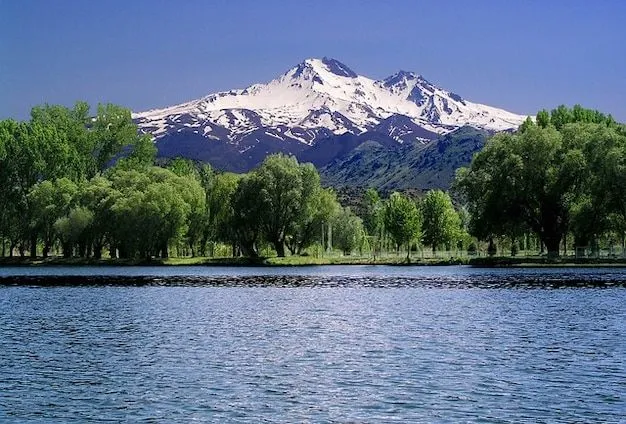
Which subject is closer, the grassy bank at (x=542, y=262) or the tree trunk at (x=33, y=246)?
the grassy bank at (x=542, y=262)

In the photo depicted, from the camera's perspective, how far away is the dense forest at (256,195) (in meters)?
108

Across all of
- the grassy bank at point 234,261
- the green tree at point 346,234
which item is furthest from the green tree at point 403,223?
the green tree at point 346,234

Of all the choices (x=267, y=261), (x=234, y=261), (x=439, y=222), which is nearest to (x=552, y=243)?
(x=267, y=261)

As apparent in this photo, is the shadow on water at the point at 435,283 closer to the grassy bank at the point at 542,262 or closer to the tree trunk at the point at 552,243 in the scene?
the grassy bank at the point at 542,262

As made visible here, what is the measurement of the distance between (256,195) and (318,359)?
95.8 metres

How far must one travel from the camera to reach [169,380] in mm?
27297

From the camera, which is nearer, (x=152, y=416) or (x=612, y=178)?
(x=152, y=416)

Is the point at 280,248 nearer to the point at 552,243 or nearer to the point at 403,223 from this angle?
the point at 403,223

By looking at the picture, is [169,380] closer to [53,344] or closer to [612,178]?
[53,344]

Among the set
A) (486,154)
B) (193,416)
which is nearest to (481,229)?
(486,154)

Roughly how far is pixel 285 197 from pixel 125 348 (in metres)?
92.2

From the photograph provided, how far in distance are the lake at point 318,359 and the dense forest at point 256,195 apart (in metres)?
48.1

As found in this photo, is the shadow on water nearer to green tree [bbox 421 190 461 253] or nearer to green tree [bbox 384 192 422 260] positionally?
green tree [bbox 384 192 422 260]

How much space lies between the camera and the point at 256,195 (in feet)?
415
